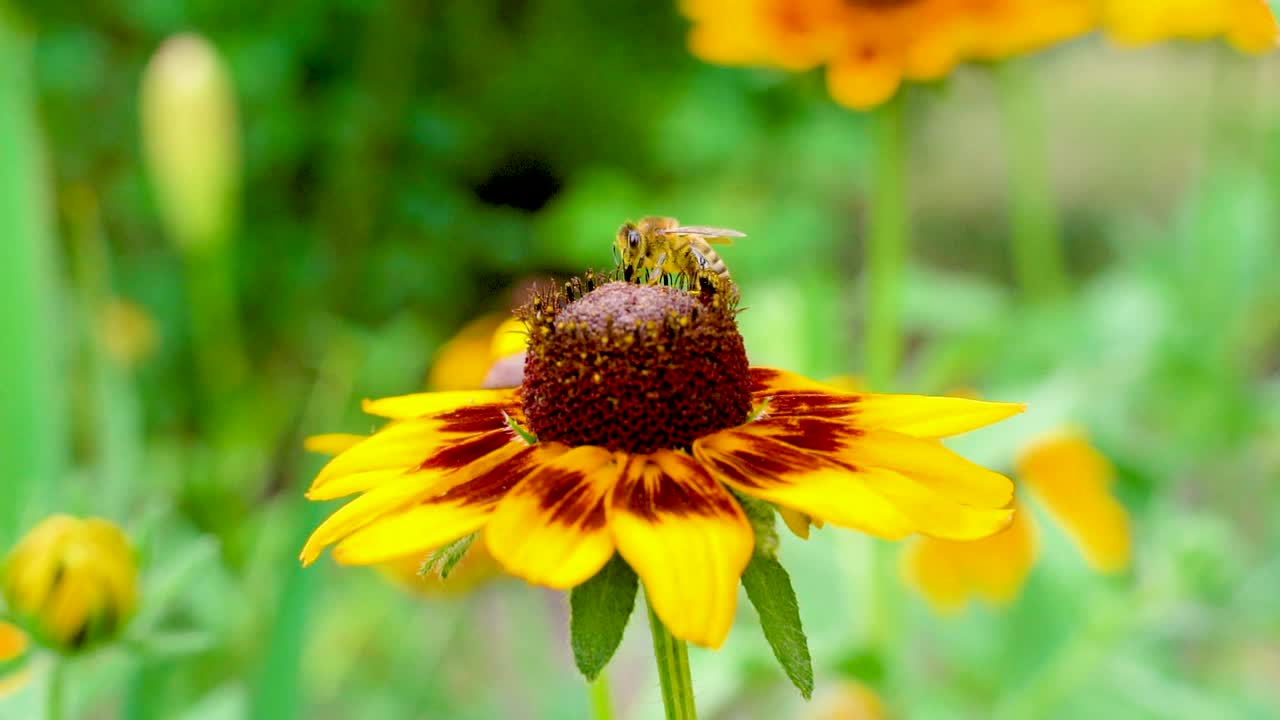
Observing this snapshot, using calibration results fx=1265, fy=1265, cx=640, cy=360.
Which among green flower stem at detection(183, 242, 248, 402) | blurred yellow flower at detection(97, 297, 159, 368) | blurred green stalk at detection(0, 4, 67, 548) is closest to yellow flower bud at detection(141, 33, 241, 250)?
green flower stem at detection(183, 242, 248, 402)

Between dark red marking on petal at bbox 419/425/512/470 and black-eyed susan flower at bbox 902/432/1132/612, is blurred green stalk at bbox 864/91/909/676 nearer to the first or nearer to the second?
black-eyed susan flower at bbox 902/432/1132/612

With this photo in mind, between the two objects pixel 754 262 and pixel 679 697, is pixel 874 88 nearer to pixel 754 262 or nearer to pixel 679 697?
pixel 679 697

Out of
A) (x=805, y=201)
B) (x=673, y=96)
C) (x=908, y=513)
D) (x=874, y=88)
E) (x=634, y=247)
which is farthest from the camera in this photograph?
(x=673, y=96)

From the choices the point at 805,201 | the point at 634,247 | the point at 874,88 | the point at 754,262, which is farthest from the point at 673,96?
the point at 634,247

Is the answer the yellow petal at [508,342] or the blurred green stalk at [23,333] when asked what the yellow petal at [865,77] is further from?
the blurred green stalk at [23,333]

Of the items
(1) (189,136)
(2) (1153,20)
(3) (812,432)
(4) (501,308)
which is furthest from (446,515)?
(4) (501,308)

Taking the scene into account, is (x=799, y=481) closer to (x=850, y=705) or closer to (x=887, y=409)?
(x=887, y=409)

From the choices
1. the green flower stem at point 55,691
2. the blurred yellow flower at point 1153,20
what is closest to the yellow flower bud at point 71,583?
the green flower stem at point 55,691
